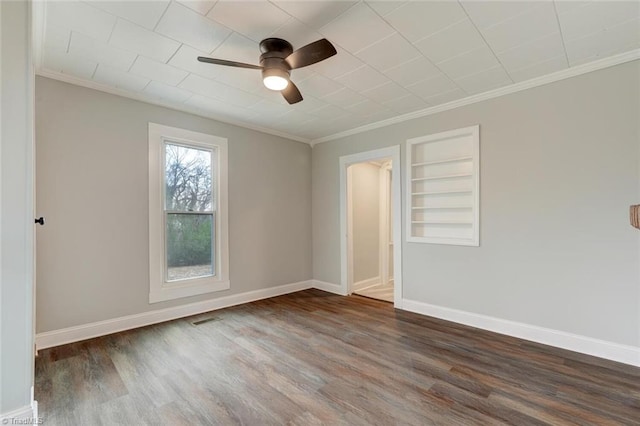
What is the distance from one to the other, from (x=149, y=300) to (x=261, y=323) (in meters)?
1.35

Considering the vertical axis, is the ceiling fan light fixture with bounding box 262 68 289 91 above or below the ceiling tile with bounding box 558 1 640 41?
below

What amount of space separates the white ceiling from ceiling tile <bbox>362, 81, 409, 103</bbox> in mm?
11

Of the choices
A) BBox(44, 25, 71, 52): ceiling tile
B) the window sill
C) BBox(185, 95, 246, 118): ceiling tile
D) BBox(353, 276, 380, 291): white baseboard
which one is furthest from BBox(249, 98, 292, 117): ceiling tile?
BBox(353, 276, 380, 291): white baseboard

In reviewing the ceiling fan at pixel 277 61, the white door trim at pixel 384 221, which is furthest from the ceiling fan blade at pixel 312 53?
the white door trim at pixel 384 221

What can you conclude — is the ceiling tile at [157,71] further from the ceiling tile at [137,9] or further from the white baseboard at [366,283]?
the white baseboard at [366,283]

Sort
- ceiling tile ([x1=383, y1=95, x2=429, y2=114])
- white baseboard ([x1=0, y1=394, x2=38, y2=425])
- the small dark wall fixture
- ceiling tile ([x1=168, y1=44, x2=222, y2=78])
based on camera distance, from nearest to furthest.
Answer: white baseboard ([x1=0, y1=394, x2=38, y2=425]), the small dark wall fixture, ceiling tile ([x1=168, y1=44, x2=222, y2=78]), ceiling tile ([x1=383, y1=95, x2=429, y2=114])

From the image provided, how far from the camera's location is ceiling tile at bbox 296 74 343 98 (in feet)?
9.59

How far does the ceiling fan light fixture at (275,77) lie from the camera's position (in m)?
2.29

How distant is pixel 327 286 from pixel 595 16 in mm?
4415

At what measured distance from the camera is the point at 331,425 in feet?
5.83

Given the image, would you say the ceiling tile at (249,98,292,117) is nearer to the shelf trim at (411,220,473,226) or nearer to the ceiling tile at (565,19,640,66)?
the shelf trim at (411,220,473,226)

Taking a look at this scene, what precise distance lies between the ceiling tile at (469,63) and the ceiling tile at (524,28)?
0.36 feet

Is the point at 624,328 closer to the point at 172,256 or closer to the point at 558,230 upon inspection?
the point at 558,230

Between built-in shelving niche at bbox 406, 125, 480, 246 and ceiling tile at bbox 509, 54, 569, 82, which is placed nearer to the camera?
ceiling tile at bbox 509, 54, 569, 82
